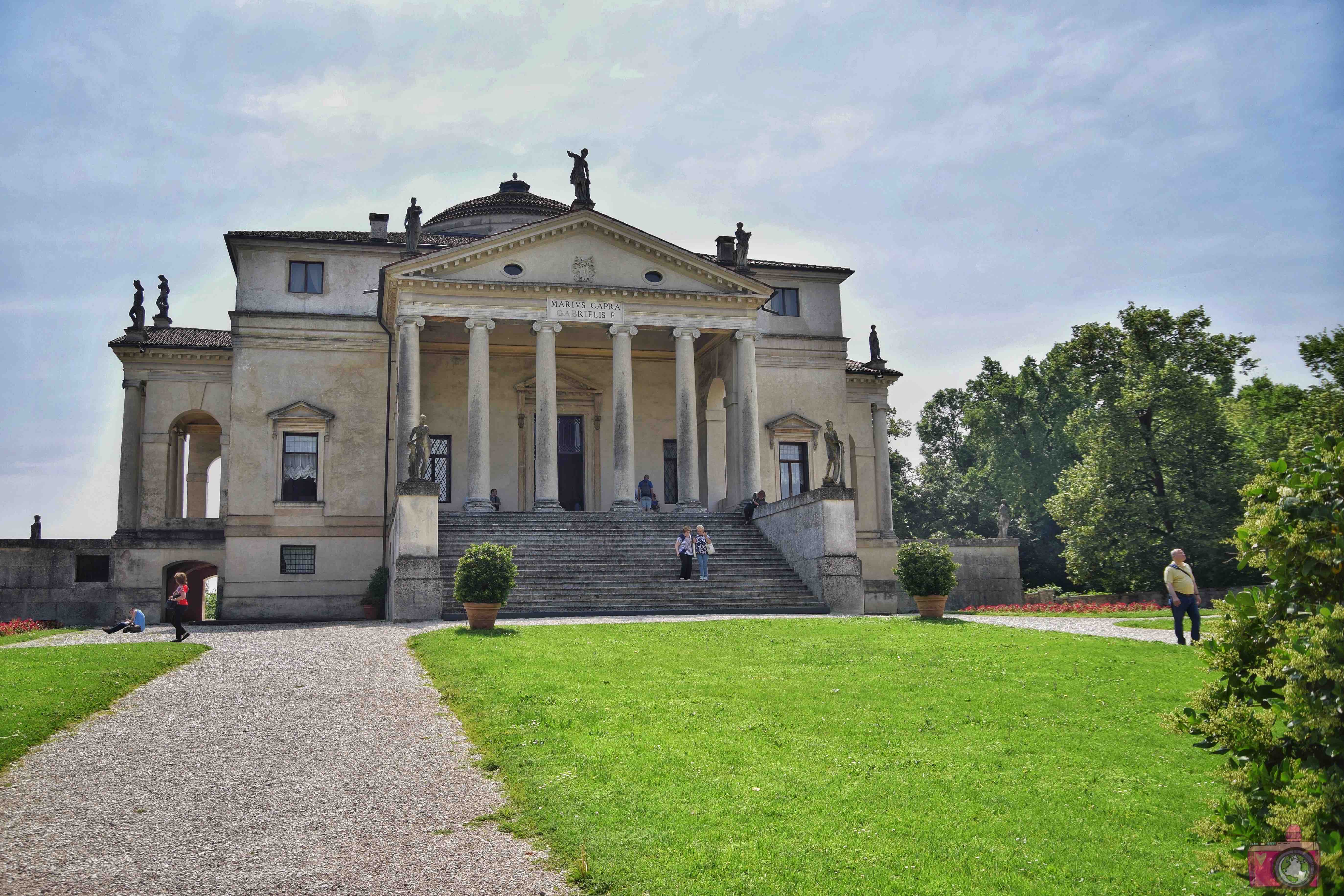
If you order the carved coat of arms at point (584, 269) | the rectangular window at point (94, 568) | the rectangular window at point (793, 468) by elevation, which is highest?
the carved coat of arms at point (584, 269)

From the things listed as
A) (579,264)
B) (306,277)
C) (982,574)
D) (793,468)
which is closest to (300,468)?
(306,277)

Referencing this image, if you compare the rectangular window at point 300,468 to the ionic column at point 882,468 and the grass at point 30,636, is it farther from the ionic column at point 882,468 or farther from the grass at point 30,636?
the ionic column at point 882,468

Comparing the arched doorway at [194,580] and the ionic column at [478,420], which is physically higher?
the ionic column at [478,420]

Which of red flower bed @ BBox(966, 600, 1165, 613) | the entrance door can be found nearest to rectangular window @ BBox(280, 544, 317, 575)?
the entrance door

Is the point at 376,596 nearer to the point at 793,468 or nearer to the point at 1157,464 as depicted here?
the point at 793,468

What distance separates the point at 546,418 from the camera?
34688 mm

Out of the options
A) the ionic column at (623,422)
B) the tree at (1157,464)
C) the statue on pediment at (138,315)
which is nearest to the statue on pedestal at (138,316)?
the statue on pediment at (138,315)

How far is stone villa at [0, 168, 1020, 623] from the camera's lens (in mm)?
34000

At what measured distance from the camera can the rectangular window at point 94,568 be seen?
36.2 meters

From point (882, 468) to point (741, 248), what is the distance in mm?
12272

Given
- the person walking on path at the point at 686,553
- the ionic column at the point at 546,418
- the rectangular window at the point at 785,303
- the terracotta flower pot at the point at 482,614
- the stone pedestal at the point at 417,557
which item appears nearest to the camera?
the terracotta flower pot at the point at 482,614

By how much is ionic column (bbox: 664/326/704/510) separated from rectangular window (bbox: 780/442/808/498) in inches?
232

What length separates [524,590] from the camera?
2694cm

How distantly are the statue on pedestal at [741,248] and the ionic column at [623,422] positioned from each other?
5.28m
